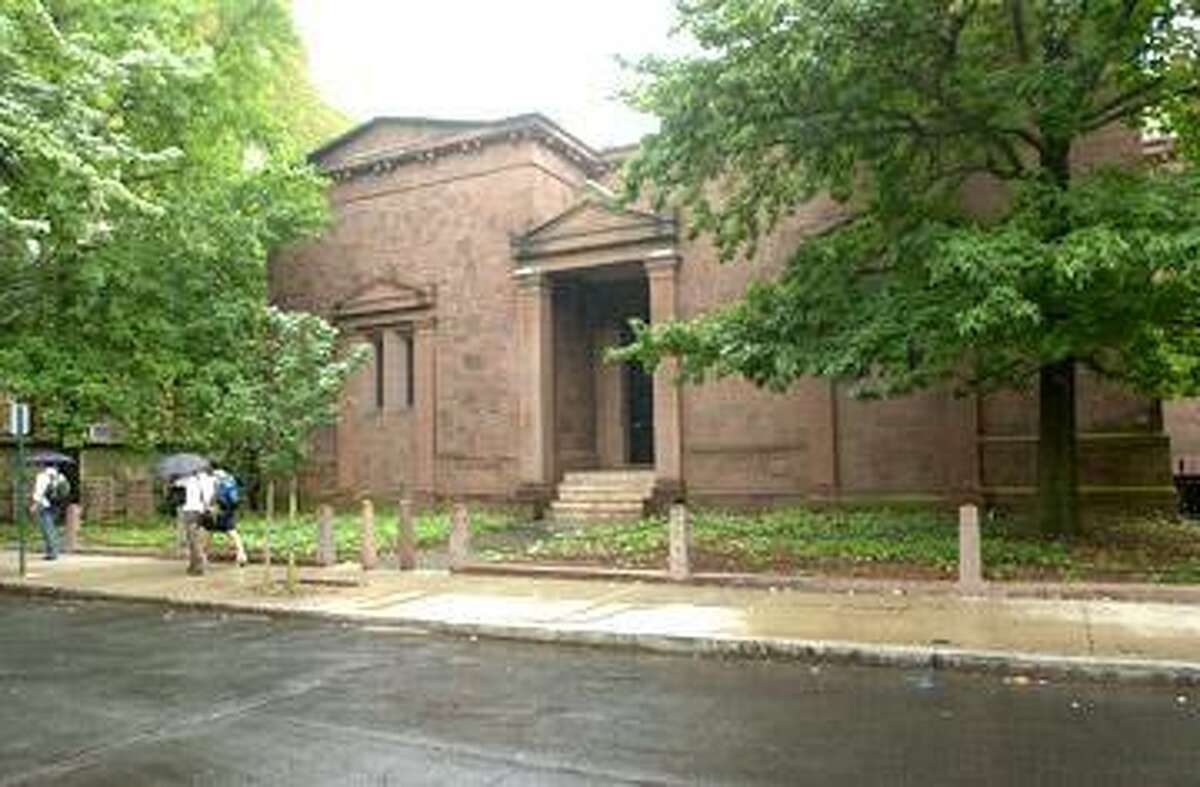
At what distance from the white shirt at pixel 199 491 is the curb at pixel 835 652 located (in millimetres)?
5125

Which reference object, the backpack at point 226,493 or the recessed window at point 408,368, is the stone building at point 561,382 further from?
the backpack at point 226,493

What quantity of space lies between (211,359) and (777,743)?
67.5 ft

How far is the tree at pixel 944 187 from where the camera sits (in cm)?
1241

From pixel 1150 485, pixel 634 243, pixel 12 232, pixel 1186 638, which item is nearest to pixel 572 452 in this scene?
pixel 634 243

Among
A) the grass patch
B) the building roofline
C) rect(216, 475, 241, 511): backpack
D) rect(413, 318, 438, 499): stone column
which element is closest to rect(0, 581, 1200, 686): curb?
the grass patch

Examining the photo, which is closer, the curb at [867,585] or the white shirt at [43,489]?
the curb at [867,585]

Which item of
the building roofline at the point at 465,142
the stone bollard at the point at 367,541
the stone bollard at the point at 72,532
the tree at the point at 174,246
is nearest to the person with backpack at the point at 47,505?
the stone bollard at the point at 72,532

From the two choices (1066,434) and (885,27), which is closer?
(885,27)

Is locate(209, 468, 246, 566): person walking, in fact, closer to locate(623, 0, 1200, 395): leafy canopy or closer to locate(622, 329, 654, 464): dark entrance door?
locate(623, 0, 1200, 395): leafy canopy

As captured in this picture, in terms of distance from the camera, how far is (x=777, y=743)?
682 cm

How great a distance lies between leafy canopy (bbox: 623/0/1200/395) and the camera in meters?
12.4

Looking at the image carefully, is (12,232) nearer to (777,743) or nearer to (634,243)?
(777,743)

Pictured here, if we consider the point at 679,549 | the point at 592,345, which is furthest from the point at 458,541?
the point at 592,345

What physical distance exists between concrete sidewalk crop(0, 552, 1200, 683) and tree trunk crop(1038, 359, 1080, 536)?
4034 millimetres
